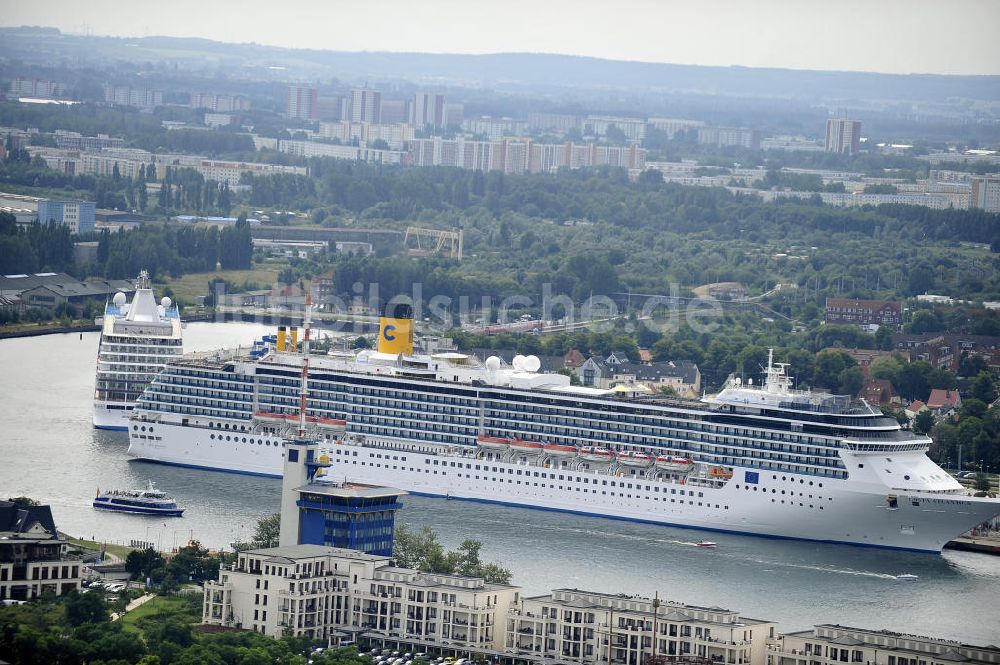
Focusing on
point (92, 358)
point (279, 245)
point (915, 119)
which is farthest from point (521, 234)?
point (915, 119)

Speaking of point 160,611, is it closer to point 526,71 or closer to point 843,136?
point 843,136

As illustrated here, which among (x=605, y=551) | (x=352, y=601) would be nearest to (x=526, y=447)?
(x=605, y=551)

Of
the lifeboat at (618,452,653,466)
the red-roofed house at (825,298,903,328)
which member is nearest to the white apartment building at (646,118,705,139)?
the red-roofed house at (825,298,903,328)

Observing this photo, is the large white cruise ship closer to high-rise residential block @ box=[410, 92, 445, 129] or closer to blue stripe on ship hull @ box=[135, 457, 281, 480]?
blue stripe on ship hull @ box=[135, 457, 281, 480]

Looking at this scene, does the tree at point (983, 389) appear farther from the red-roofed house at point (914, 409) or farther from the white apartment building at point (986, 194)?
the white apartment building at point (986, 194)

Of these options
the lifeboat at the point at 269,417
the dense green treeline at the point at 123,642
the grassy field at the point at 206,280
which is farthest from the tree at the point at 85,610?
the grassy field at the point at 206,280

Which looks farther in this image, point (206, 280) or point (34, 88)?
point (34, 88)
